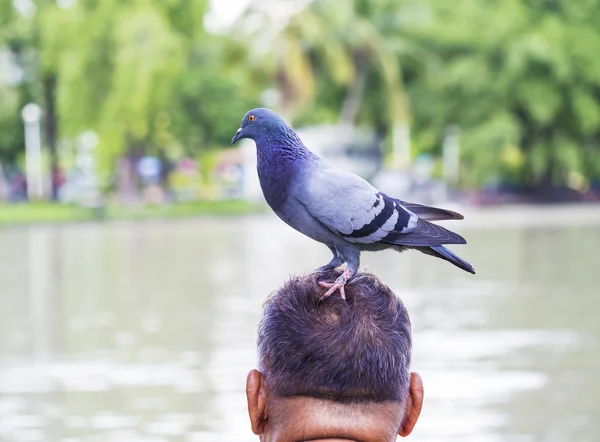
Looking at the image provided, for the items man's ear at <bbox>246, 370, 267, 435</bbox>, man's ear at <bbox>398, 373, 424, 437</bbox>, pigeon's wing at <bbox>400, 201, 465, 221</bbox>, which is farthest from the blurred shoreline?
man's ear at <bbox>246, 370, 267, 435</bbox>

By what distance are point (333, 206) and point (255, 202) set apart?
44.1 m

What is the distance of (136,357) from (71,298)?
534cm

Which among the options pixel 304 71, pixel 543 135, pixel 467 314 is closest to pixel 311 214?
pixel 467 314

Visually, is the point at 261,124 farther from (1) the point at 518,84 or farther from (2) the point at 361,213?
(1) the point at 518,84

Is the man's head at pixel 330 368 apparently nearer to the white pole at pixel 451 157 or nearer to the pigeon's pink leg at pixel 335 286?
the pigeon's pink leg at pixel 335 286

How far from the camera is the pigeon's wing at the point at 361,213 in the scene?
6.73 feet

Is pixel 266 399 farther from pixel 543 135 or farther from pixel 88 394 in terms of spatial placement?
pixel 543 135

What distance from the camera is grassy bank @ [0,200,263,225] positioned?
38188 millimetres

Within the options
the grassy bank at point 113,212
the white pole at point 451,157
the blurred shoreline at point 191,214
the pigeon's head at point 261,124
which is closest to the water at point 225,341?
the pigeon's head at point 261,124

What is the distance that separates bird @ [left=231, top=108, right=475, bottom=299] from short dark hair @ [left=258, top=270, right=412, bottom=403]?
0.29 m

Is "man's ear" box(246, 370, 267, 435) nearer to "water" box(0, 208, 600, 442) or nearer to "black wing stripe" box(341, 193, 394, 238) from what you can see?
"black wing stripe" box(341, 193, 394, 238)

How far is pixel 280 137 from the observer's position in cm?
203

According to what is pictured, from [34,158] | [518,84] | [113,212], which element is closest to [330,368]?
[113,212]

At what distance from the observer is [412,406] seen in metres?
1.70
